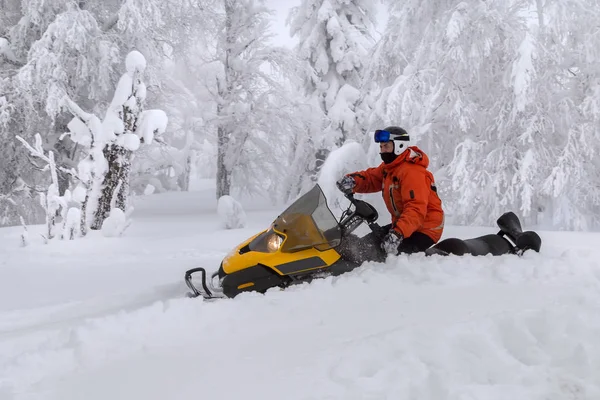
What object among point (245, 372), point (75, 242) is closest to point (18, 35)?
point (75, 242)

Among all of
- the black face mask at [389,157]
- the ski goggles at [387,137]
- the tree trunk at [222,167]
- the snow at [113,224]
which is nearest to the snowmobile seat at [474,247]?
the black face mask at [389,157]

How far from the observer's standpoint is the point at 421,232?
194 inches

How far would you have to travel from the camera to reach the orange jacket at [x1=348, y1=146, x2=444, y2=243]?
4.56 meters

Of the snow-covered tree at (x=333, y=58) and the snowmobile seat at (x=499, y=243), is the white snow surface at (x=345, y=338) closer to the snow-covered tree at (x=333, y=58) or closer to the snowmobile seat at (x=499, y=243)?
the snowmobile seat at (x=499, y=243)

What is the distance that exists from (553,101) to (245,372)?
11.1 meters

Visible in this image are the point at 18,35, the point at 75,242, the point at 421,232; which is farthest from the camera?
the point at 18,35

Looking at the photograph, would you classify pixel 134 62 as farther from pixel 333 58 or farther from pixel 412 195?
pixel 333 58

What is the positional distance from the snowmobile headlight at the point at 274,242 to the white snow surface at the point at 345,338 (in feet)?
1.35

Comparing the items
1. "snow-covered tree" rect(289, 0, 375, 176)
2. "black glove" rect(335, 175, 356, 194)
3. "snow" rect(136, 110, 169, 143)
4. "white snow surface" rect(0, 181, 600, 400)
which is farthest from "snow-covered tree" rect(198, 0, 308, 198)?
"white snow surface" rect(0, 181, 600, 400)

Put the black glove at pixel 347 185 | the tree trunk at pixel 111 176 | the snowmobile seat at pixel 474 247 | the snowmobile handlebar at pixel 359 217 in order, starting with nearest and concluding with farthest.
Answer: the snowmobile handlebar at pixel 359 217
the snowmobile seat at pixel 474 247
the black glove at pixel 347 185
the tree trunk at pixel 111 176

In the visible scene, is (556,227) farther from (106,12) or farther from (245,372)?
(106,12)

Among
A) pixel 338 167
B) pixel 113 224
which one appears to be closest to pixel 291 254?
pixel 113 224

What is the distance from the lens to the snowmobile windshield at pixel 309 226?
439 cm

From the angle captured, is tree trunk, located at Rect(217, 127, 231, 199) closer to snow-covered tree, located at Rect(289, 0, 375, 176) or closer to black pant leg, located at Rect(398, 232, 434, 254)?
snow-covered tree, located at Rect(289, 0, 375, 176)
